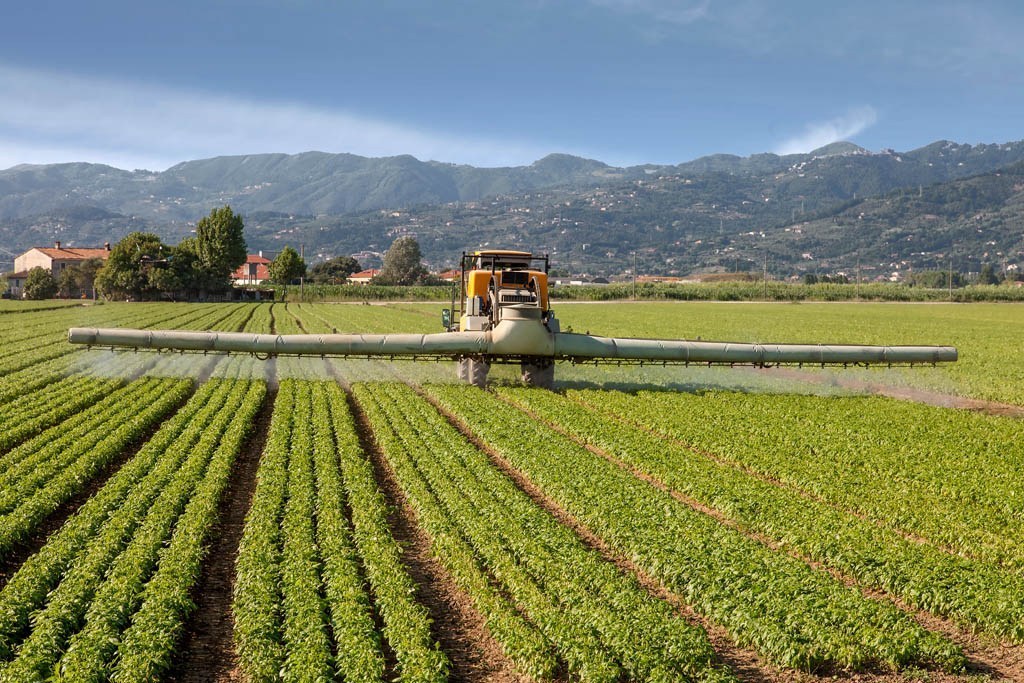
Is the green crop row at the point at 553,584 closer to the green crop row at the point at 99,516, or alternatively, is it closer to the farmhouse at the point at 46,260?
the green crop row at the point at 99,516

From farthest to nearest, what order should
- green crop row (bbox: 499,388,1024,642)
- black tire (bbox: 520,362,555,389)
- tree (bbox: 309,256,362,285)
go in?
tree (bbox: 309,256,362,285) → black tire (bbox: 520,362,555,389) → green crop row (bbox: 499,388,1024,642)

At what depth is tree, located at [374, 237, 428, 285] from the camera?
515 ft

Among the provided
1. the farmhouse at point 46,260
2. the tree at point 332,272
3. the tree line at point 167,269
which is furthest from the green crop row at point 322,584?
the tree at point 332,272

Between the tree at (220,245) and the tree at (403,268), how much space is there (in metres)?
44.1

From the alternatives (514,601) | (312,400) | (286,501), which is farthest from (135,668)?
(312,400)

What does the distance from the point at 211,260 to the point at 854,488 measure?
110m

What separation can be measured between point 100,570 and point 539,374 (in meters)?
15.5

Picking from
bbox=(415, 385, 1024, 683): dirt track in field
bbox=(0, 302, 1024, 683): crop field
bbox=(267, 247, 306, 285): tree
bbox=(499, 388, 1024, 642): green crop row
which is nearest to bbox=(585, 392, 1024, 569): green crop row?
bbox=(0, 302, 1024, 683): crop field

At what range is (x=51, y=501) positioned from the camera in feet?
38.3

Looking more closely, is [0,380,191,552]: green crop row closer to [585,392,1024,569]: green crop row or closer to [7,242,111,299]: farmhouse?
[585,392,1024,569]: green crop row

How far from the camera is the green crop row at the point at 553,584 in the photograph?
7.37 meters

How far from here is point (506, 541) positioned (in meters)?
10.4

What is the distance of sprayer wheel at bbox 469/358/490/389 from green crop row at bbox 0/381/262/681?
9.54 m

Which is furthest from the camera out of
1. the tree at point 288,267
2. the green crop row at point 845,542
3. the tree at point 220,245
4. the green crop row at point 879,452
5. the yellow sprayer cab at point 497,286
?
the tree at point 288,267
